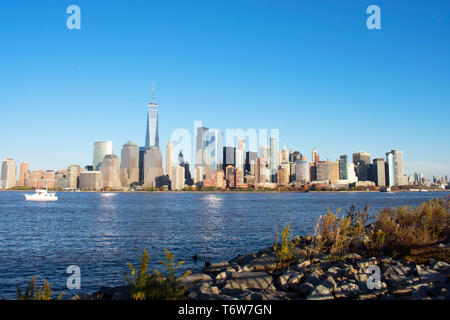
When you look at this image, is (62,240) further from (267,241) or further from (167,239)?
(267,241)

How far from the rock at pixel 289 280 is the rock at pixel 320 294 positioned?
1.87 metres

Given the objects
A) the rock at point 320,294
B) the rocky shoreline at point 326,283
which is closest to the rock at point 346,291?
the rocky shoreline at point 326,283

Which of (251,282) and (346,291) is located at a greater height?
(346,291)

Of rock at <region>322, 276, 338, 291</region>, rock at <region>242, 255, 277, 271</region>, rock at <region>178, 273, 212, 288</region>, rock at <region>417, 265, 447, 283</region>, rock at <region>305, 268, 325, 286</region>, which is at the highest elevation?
rock at <region>417, 265, 447, 283</region>

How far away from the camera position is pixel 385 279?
13406 mm

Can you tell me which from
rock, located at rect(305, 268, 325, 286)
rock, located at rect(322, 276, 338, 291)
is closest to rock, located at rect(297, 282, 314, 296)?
rock, located at rect(305, 268, 325, 286)

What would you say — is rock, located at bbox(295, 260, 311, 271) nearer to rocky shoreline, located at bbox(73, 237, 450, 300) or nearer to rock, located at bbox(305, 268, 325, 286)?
rocky shoreline, located at bbox(73, 237, 450, 300)

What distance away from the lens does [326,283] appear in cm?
1267

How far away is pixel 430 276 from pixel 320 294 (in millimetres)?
5234

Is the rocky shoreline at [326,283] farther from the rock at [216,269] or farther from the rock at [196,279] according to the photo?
the rock at [216,269]

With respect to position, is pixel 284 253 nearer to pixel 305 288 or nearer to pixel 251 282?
pixel 251 282

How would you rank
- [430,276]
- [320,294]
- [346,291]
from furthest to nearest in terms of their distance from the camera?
[430,276]
[346,291]
[320,294]

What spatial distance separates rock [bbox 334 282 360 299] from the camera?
38.5 ft

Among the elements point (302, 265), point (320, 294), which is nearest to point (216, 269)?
point (302, 265)
